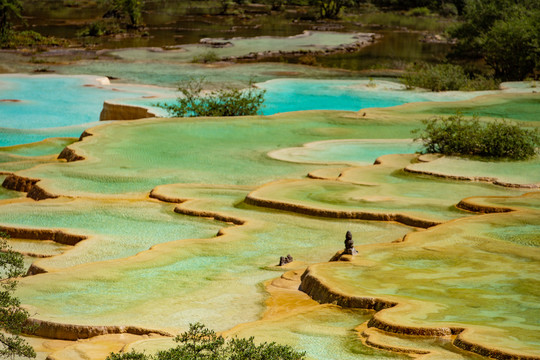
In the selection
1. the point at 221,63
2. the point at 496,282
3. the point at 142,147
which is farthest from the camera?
the point at 221,63

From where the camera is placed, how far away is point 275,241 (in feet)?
31.3

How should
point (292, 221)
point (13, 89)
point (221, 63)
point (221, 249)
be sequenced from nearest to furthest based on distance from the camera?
point (221, 249), point (292, 221), point (13, 89), point (221, 63)

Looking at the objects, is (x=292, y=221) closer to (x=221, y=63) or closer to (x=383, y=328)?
(x=383, y=328)

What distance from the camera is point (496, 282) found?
22.6 feet

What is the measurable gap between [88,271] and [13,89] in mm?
18256

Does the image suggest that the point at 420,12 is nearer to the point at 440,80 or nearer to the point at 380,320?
the point at 440,80

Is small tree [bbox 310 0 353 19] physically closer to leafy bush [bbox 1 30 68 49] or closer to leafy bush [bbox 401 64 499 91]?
leafy bush [bbox 1 30 68 49]

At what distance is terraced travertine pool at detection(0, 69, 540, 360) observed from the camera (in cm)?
605

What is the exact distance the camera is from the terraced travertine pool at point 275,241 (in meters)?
6.05

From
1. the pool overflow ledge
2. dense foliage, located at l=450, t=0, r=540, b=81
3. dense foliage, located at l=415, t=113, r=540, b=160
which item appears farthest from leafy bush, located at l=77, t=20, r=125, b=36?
the pool overflow ledge

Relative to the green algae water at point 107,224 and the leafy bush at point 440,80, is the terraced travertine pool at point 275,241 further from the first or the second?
the leafy bush at point 440,80

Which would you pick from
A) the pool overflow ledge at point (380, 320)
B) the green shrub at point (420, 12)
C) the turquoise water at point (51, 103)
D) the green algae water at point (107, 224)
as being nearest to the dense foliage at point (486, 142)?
the green algae water at point (107, 224)

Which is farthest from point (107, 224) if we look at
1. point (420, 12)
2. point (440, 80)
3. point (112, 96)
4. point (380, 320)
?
point (420, 12)

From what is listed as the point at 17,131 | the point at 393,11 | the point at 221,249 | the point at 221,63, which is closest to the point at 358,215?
the point at 221,249
